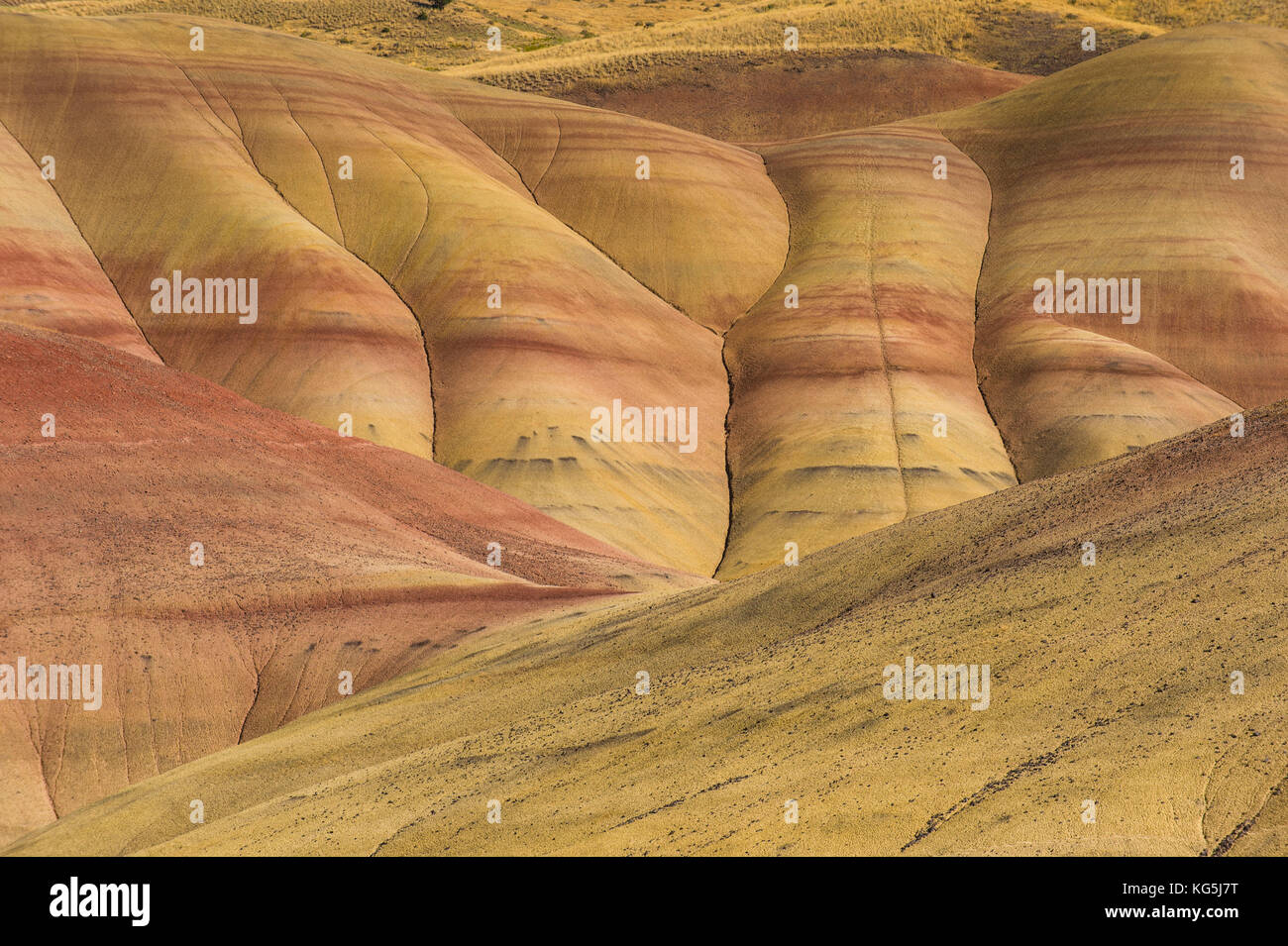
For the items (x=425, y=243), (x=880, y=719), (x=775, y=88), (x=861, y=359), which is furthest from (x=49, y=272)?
(x=775, y=88)

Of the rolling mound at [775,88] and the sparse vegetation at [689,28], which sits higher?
the sparse vegetation at [689,28]

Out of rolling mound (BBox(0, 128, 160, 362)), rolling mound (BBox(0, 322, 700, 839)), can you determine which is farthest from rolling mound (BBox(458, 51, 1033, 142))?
rolling mound (BBox(0, 322, 700, 839))

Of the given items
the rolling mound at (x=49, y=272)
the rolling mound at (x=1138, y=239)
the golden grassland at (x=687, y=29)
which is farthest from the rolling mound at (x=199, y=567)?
the golden grassland at (x=687, y=29)

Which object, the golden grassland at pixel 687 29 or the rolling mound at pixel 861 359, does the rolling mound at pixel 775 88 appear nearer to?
the golden grassland at pixel 687 29

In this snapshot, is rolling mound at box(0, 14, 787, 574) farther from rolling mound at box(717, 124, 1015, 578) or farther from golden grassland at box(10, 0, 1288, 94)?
golden grassland at box(10, 0, 1288, 94)

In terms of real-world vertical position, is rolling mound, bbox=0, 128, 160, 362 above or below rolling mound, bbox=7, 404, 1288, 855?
above

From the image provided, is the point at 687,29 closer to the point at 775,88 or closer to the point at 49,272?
the point at 775,88
